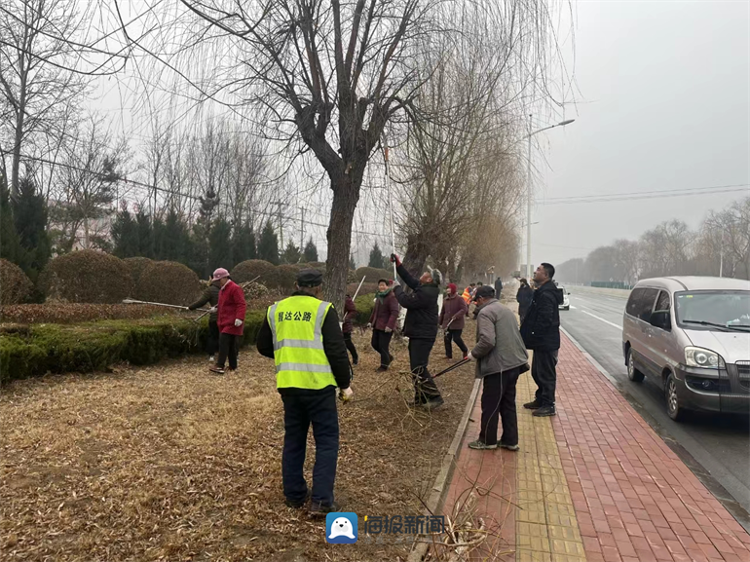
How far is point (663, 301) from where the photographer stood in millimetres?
7484

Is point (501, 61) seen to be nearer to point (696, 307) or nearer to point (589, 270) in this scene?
point (696, 307)

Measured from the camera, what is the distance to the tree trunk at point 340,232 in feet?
26.2

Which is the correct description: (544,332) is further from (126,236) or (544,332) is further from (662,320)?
(126,236)

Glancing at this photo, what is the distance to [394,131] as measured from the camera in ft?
28.0

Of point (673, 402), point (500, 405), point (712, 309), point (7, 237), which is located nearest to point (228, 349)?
point (500, 405)

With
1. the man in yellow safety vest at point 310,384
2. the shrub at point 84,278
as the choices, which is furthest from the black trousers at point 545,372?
the shrub at point 84,278

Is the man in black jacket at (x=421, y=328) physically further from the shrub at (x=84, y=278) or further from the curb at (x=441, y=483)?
the shrub at (x=84, y=278)

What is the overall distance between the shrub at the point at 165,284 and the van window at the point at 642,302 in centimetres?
1127

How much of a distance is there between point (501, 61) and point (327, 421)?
4807mm

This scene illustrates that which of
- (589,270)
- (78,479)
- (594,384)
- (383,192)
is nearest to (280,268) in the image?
(383,192)

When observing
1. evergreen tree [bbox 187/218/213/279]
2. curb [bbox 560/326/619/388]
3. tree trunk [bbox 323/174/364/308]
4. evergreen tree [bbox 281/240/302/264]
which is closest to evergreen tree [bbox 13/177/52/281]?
evergreen tree [bbox 187/218/213/279]

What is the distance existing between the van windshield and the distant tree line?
5498 centimetres

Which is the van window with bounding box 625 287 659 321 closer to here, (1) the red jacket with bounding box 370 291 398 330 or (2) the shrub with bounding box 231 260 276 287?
(1) the red jacket with bounding box 370 291 398 330

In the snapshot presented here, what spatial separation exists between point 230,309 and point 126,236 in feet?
59.3
